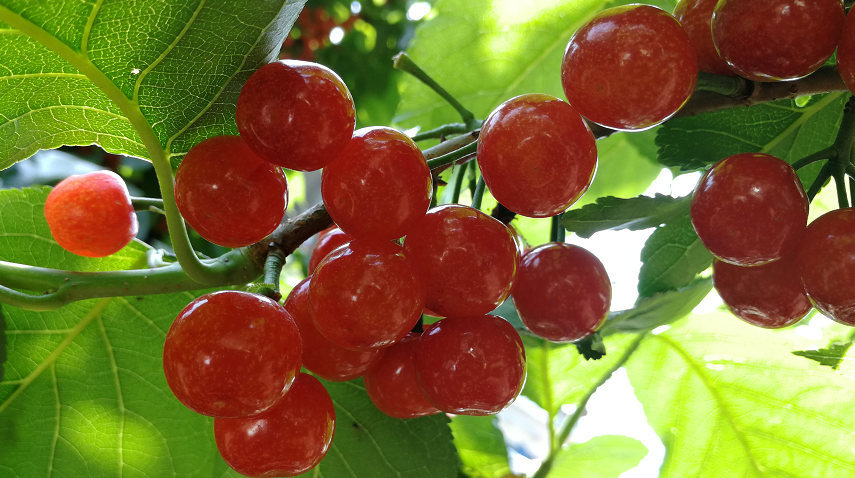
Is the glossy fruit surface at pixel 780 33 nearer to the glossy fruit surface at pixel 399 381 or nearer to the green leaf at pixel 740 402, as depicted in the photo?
the glossy fruit surface at pixel 399 381

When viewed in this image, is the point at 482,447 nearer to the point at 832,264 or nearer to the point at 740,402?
the point at 740,402

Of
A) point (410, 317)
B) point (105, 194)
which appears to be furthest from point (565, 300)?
point (105, 194)

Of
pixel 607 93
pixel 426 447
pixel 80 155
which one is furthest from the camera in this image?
pixel 80 155

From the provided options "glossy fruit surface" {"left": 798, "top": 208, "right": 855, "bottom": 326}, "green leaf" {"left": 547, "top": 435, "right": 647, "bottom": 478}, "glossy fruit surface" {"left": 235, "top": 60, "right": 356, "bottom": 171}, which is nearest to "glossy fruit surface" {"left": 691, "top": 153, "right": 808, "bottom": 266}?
"glossy fruit surface" {"left": 798, "top": 208, "right": 855, "bottom": 326}

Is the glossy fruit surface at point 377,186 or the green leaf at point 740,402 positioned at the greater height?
the glossy fruit surface at point 377,186

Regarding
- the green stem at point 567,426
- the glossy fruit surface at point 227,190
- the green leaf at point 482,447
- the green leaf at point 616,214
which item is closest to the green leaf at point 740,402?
the green stem at point 567,426

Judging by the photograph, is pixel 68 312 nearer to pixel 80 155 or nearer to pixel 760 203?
pixel 760 203
